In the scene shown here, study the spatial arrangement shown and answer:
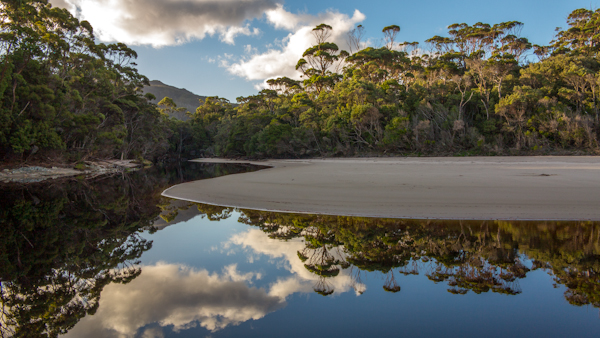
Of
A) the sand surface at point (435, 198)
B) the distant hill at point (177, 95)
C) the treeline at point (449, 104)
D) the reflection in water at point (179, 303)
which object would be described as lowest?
the reflection in water at point (179, 303)

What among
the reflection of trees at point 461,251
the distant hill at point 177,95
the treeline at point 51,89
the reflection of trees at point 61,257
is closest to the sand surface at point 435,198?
the reflection of trees at point 461,251

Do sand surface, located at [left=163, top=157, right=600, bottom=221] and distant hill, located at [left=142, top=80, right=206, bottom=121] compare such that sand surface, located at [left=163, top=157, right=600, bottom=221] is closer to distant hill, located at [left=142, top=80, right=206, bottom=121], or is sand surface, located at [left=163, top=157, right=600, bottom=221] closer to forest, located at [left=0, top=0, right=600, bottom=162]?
forest, located at [left=0, top=0, right=600, bottom=162]

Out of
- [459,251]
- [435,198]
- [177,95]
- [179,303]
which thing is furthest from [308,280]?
[177,95]

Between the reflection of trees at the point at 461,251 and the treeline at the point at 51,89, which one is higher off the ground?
the treeline at the point at 51,89

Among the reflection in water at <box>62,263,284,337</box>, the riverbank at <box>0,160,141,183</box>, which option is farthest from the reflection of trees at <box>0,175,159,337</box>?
the riverbank at <box>0,160,141,183</box>

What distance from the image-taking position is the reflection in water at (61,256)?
9.70 feet

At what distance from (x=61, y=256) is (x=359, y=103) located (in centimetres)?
2756

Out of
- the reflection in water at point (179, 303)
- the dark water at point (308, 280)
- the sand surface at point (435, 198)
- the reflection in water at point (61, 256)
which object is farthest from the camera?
the sand surface at point (435, 198)

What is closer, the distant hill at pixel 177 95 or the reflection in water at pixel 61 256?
the reflection in water at pixel 61 256

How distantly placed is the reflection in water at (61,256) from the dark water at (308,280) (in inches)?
0.9

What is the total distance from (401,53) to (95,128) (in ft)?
114

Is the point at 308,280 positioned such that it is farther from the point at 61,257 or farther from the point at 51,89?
the point at 51,89

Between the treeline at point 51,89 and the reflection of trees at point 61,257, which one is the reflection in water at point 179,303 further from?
the treeline at point 51,89

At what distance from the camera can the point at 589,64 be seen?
23156mm
